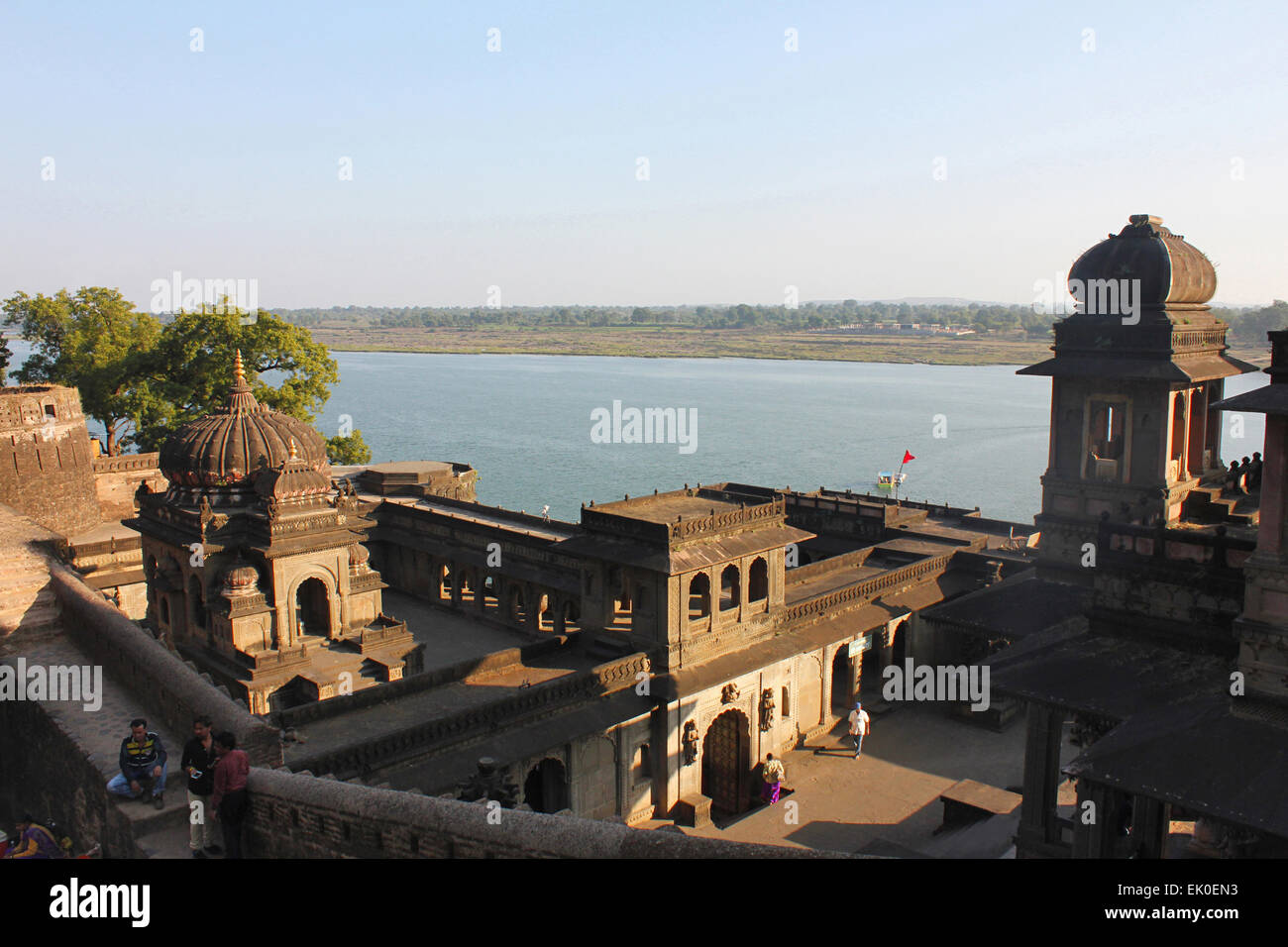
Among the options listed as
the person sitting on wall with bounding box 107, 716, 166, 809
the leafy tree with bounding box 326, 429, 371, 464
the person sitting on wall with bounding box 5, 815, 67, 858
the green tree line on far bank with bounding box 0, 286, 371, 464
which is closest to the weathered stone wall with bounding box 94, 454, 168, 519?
the green tree line on far bank with bounding box 0, 286, 371, 464

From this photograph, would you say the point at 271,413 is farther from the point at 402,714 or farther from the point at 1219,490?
the point at 1219,490

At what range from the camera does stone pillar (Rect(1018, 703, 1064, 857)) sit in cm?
1981

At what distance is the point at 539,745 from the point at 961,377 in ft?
584

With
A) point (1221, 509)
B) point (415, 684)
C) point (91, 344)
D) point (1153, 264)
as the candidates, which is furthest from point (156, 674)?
point (91, 344)

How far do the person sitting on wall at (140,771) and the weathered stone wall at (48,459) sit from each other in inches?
1326

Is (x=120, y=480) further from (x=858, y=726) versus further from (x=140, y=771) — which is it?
(x=140, y=771)

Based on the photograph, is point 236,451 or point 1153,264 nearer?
point 1153,264

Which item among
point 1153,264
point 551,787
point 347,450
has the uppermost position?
point 1153,264

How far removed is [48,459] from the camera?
44562 millimetres

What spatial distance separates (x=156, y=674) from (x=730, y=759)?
1659 cm

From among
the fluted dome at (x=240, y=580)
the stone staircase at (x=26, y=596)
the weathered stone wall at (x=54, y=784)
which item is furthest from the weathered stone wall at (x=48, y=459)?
the weathered stone wall at (x=54, y=784)

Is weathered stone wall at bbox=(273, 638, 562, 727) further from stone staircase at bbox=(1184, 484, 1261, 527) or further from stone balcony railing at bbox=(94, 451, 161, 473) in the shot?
stone balcony railing at bbox=(94, 451, 161, 473)
